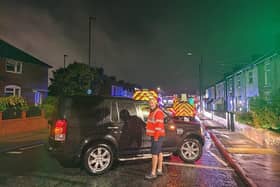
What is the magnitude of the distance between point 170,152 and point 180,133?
0.61 m

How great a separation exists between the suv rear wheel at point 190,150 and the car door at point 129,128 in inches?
56.4

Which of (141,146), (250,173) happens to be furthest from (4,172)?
(250,173)

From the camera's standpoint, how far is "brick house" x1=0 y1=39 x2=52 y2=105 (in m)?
26.5

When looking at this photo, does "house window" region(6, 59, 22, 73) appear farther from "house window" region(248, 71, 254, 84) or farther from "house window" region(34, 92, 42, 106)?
"house window" region(248, 71, 254, 84)

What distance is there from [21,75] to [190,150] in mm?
25294

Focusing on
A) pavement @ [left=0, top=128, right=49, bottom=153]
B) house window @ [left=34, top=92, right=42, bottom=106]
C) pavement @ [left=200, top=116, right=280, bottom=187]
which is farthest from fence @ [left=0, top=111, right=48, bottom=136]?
house window @ [left=34, top=92, right=42, bottom=106]

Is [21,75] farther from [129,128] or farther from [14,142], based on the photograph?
[129,128]

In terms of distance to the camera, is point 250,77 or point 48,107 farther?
point 250,77

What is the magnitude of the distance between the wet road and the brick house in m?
20.4

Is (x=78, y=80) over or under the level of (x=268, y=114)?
over

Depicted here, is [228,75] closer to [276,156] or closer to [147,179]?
[276,156]

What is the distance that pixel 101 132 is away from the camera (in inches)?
265

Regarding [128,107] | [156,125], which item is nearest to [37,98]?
[128,107]

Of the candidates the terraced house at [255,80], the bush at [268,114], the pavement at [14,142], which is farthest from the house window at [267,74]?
the pavement at [14,142]
